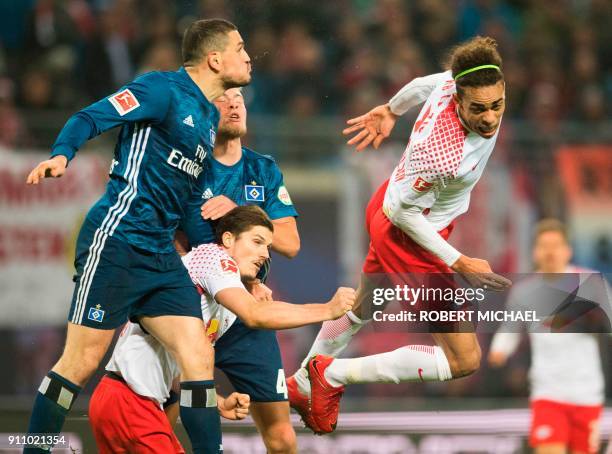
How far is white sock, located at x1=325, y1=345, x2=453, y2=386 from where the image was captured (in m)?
5.62

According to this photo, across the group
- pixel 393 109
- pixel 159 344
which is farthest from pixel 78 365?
pixel 393 109

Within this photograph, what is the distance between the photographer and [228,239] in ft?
17.1

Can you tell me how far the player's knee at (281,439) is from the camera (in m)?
5.38

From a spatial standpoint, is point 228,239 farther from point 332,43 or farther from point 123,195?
point 332,43

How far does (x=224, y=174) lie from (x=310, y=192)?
2761 mm

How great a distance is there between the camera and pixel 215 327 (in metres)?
5.29

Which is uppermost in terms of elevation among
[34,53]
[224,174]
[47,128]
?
[34,53]

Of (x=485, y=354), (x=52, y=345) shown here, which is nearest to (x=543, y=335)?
(x=485, y=354)

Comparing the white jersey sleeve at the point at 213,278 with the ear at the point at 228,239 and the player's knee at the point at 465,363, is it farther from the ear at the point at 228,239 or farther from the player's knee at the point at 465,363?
the player's knee at the point at 465,363

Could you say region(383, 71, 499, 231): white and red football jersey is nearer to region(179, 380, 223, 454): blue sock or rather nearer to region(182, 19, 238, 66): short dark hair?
region(182, 19, 238, 66): short dark hair

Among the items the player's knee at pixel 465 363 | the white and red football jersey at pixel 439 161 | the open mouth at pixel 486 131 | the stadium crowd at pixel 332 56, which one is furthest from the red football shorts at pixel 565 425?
the open mouth at pixel 486 131

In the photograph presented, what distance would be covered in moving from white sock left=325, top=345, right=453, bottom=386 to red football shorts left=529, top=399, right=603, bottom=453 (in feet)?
4.61

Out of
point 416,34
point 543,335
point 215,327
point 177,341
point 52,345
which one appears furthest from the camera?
point 52,345

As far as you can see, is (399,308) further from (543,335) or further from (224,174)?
(543,335)
